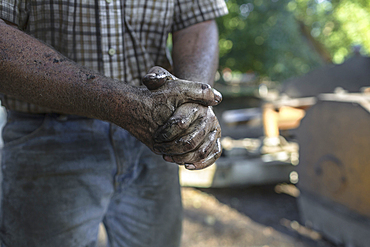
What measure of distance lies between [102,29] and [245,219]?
3352mm

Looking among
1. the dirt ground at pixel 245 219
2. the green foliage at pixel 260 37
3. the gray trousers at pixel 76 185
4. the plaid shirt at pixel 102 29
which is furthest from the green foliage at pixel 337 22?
the gray trousers at pixel 76 185

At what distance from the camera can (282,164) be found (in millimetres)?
4547

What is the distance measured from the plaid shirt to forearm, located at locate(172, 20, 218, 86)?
0.30 ft

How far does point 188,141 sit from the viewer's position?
989 millimetres

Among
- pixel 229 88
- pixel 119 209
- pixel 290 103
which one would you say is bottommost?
pixel 229 88

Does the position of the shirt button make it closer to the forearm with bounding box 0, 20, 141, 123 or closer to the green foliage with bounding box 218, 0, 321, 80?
the forearm with bounding box 0, 20, 141, 123

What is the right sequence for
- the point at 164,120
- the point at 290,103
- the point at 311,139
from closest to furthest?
1. the point at 164,120
2. the point at 311,139
3. the point at 290,103

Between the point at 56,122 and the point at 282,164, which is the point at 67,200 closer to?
the point at 56,122

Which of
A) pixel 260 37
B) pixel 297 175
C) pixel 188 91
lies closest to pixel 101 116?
pixel 188 91

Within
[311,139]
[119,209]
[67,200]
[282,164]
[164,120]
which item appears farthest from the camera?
[282,164]

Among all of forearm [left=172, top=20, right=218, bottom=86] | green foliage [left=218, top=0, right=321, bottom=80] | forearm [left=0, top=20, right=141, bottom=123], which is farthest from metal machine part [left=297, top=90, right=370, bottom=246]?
green foliage [left=218, top=0, right=321, bottom=80]

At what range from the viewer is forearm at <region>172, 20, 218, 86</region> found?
1417 mm

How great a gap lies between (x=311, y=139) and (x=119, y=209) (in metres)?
2.51

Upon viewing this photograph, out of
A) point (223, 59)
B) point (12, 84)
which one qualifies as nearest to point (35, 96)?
point (12, 84)
